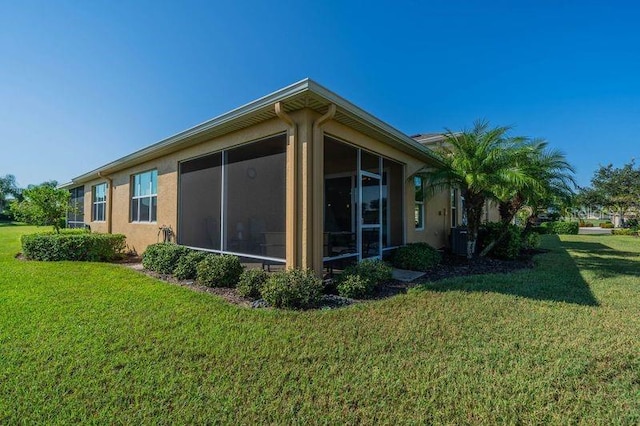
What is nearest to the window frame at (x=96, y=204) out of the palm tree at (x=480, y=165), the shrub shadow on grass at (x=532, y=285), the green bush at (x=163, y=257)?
the green bush at (x=163, y=257)

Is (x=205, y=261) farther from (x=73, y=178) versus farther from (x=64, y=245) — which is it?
(x=73, y=178)

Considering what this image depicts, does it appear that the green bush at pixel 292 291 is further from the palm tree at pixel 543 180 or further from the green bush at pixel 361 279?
the palm tree at pixel 543 180

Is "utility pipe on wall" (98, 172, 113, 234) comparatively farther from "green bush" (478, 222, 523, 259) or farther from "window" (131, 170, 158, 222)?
"green bush" (478, 222, 523, 259)

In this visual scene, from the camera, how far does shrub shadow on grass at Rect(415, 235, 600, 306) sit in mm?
5289

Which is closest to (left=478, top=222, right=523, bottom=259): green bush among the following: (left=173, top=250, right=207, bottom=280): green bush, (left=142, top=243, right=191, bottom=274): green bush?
(left=173, top=250, right=207, bottom=280): green bush

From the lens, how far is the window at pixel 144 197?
9953 millimetres

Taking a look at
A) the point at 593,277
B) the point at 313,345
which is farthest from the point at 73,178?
the point at 593,277

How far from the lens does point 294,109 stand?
5.31 meters

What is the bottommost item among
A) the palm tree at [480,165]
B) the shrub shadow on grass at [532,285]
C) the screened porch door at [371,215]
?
the shrub shadow on grass at [532,285]

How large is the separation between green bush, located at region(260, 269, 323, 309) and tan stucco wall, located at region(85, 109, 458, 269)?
43 cm

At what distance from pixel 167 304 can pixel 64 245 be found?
6774 millimetres

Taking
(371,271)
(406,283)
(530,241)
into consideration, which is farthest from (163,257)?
(530,241)

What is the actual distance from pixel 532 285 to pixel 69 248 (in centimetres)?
1270

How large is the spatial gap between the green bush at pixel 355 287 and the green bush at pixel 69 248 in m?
8.46
